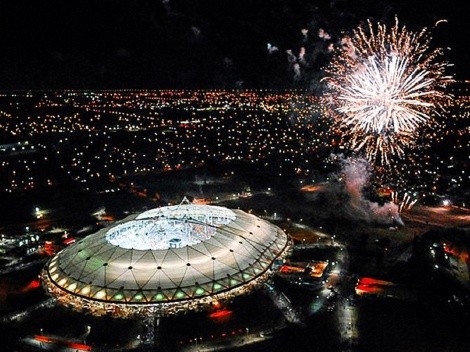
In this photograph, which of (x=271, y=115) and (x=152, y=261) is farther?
(x=271, y=115)

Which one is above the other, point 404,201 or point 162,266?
point 162,266

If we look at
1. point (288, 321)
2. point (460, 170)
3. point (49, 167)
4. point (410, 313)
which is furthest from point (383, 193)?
point (49, 167)

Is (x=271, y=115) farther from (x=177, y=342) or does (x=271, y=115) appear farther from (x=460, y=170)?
(x=177, y=342)

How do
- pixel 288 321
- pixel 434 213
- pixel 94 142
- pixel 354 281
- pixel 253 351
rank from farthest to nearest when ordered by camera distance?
pixel 94 142
pixel 434 213
pixel 354 281
pixel 288 321
pixel 253 351

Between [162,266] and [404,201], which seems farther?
[404,201]

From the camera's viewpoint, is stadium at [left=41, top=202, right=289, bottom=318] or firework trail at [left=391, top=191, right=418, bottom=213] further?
A: firework trail at [left=391, top=191, right=418, bottom=213]

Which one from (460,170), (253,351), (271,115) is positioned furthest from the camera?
(271,115)

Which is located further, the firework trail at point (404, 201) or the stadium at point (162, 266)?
the firework trail at point (404, 201)

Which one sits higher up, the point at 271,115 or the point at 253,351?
the point at 271,115
